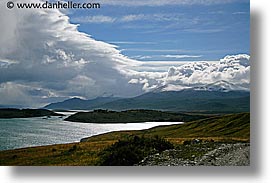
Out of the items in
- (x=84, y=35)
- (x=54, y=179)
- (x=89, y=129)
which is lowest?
(x=54, y=179)

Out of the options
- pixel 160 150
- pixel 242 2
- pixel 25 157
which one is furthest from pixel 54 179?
pixel 242 2

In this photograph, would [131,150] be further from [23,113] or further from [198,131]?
[23,113]

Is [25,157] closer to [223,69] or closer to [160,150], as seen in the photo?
[160,150]

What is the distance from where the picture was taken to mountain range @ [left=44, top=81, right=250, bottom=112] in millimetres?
8594

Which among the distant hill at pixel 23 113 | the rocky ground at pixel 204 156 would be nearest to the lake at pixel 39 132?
the distant hill at pixel 23 113

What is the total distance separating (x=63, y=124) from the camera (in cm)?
858

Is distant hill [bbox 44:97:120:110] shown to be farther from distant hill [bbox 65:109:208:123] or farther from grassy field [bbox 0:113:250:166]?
grassy field [bbox 0:113:250:166]

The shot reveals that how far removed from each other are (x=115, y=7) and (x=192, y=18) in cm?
110

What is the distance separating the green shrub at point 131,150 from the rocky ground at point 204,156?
3.5 inches

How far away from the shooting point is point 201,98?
866cm

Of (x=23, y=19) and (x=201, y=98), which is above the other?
(x=23, y=19)

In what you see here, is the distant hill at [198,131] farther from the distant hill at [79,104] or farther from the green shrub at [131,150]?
the distant hill at [79,104]

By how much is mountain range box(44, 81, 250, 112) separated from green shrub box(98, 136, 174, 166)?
481 mm

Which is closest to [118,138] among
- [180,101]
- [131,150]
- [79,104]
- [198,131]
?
[131,150]
